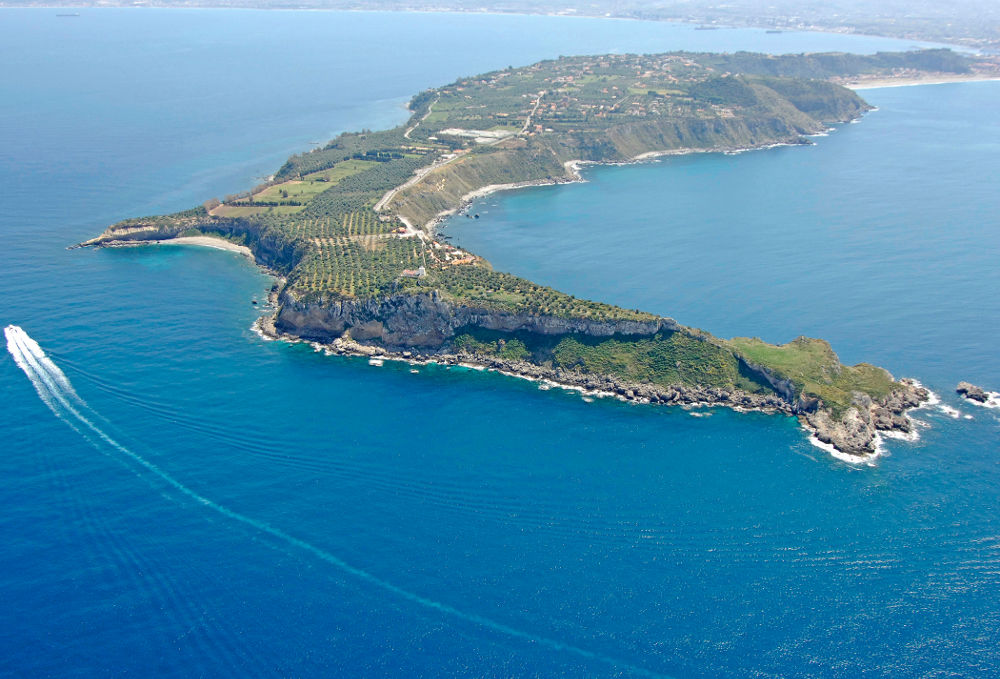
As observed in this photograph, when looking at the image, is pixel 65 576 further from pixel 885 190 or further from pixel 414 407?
pixel 885 190

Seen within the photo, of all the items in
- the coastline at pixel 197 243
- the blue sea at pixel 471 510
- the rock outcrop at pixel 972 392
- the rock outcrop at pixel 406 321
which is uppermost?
the coastline at pixel 197 243

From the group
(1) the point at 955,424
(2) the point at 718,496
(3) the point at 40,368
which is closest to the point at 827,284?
(1) the point at 955,424

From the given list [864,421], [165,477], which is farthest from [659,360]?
[165,477]

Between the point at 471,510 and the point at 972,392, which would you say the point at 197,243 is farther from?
the point at 972,392

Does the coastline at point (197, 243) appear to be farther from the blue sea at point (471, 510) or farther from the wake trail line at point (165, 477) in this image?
the wake trail line at point (165, 477)

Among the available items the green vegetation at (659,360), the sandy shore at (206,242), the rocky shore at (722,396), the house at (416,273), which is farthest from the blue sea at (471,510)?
the sandy shore at (206,242)

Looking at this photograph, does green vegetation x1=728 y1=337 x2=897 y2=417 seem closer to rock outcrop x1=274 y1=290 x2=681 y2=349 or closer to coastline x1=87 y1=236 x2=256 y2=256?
rock outcrop x1=274 y1=290 x2=681 y2=349

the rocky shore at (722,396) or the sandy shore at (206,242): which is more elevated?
the sandy shore at (206,242)

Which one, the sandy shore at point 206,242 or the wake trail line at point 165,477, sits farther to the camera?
the sandy shore at point 206,242

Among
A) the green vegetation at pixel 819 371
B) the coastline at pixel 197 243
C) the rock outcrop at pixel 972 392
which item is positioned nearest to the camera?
the rock outcrop at pixel 972 392

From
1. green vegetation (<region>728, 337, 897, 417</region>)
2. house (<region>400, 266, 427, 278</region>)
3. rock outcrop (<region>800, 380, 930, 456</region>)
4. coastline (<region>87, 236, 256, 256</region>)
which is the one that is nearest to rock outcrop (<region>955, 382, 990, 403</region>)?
rock outcrop (<region>800, 380, 930, 456</region>)
